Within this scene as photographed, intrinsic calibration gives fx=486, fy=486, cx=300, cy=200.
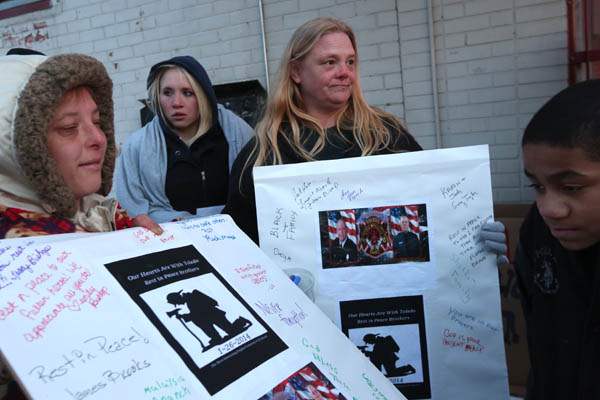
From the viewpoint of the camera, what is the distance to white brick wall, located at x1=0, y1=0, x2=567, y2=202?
3594 mm

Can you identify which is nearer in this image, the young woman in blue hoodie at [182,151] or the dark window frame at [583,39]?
the young woman in blue hoodie at [182,151]

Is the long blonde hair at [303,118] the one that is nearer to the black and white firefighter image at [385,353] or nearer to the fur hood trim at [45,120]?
the black and white firefighter image at [385,353]

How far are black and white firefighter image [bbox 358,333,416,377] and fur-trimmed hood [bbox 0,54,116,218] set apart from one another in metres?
1.01

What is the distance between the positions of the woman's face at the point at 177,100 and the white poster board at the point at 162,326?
1410 millimetres

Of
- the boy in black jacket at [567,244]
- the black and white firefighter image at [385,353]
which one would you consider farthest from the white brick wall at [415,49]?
the boy in black jacket at [567,244]

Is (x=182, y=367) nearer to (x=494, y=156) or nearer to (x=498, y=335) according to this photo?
(x=498, y=335)

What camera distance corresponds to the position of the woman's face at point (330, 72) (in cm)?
198

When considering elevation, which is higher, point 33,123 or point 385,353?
point 33,123

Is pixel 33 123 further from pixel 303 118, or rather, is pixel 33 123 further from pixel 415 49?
pixel 415 49

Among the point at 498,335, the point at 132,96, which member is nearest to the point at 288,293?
the point at 498,335

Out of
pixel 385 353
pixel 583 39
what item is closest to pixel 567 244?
pixel 385 353
